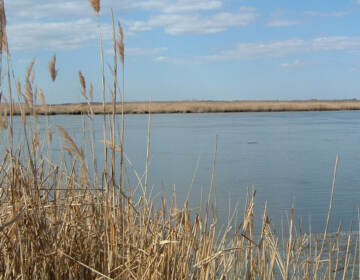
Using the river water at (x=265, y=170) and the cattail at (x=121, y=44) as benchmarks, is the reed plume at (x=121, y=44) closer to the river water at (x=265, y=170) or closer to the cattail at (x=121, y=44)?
the cattail at (x=121, y=44)

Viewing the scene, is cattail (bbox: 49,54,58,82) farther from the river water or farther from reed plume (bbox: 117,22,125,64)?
the river water

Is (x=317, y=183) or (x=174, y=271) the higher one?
(x=174, y=271)

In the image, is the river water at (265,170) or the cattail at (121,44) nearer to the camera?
the cattail at (121,44)

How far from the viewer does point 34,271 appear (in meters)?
1.86

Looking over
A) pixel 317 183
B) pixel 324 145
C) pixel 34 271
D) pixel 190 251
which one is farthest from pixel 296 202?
pixel 324 145

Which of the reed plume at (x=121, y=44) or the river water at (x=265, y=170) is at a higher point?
the reed plume at (x=121, y=44)

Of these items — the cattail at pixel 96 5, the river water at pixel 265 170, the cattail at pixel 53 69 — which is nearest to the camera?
the cattail at pixel 96 5

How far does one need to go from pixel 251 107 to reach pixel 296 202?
2723 centimetres

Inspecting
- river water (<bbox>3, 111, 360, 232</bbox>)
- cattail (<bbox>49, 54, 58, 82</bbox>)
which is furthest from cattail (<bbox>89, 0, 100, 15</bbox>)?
river water (<bbox>3, 111, 360, 232</bbox>)

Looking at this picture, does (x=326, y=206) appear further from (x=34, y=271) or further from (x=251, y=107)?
(x=251, y=107)

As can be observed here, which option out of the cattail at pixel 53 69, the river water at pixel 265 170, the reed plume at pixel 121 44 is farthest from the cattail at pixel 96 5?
the river water at pixel 265 170

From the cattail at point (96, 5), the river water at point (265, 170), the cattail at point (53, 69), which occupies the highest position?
the cattail at point (96, 5)

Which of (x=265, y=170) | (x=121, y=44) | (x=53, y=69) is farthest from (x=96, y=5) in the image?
(x=265, y=170)

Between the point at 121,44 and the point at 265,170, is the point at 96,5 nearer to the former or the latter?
the point at 121,44
